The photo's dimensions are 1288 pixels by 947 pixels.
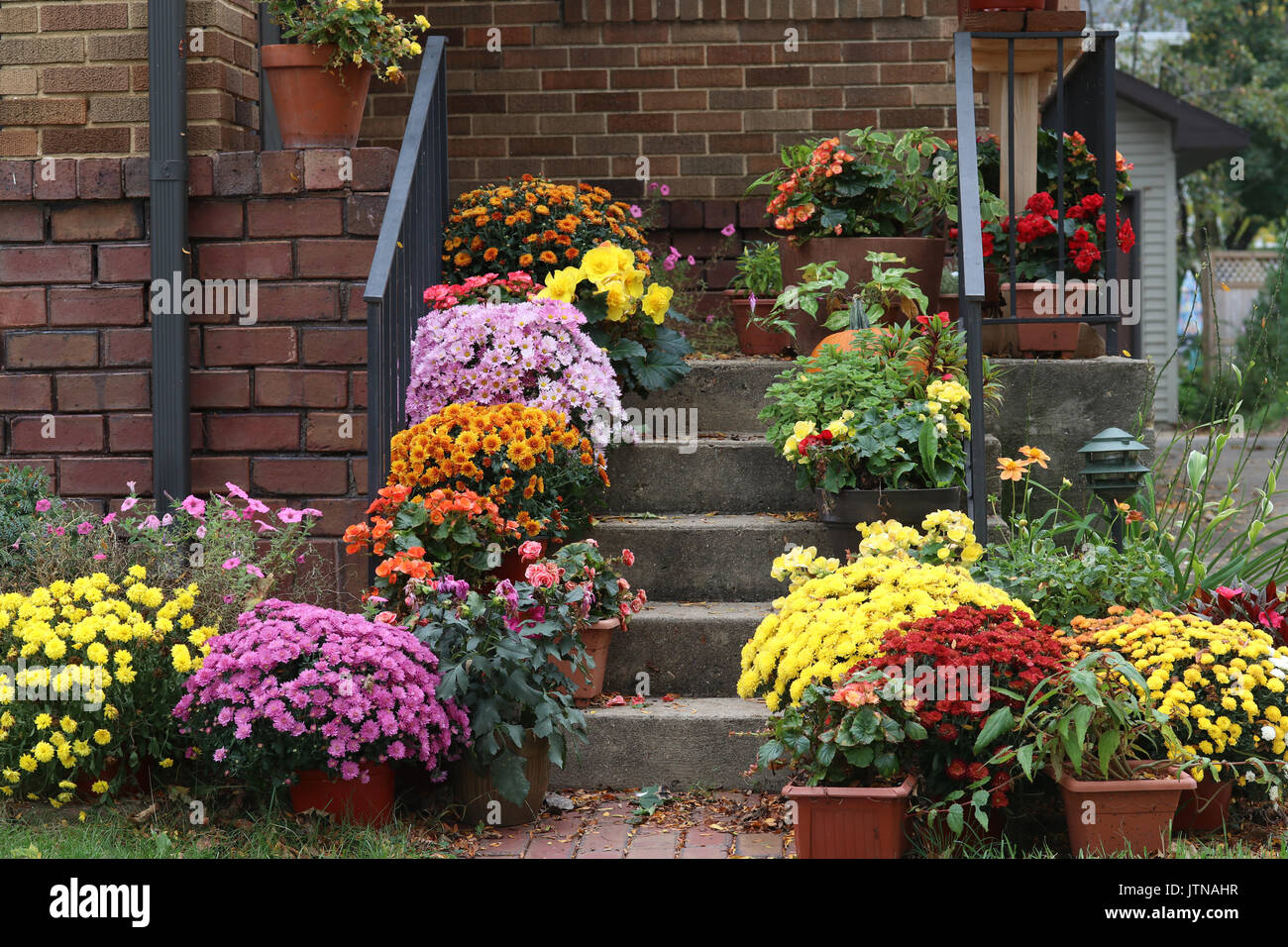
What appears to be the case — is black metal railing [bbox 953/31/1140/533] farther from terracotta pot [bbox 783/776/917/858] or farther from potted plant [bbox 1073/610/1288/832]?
terracotta pot [bbox 783/776/917/858]

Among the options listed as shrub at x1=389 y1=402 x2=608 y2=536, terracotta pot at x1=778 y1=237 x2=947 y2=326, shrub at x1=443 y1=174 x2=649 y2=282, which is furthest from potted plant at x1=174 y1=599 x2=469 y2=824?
terracotta pot at x1=778 y1=237 x2=947 y2=326

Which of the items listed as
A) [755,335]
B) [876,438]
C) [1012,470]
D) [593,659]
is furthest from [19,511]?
[1012,470]

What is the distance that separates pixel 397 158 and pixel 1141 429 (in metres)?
2.59

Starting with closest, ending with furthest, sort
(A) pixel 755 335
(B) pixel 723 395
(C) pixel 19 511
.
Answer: (C) pixel 19 511 < (B) pixel 723 395 < (A) pixel 755 335

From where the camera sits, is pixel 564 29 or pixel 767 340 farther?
pixel 564 29

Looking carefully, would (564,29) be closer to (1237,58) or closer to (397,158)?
(397,158)

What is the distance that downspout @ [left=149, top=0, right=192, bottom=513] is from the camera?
13.3 feet

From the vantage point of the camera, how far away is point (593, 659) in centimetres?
365

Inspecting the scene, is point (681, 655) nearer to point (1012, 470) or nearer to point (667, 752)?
point (667, 752)

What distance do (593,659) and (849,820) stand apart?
103cm

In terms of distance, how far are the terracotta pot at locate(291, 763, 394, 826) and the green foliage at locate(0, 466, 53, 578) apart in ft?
3.89

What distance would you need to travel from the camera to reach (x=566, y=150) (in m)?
6.23

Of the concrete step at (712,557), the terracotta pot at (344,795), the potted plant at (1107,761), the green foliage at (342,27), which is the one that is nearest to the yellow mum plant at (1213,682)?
the potted plant at (1107,761)

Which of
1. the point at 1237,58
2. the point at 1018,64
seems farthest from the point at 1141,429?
the point at 1237,58
